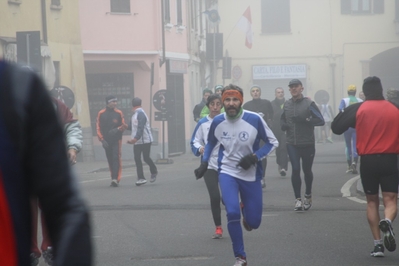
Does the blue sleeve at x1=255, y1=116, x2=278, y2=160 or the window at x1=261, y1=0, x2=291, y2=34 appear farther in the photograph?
the window at x1=261, y1=0, x2=291, y2=34

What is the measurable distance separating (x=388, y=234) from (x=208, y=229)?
3063mm

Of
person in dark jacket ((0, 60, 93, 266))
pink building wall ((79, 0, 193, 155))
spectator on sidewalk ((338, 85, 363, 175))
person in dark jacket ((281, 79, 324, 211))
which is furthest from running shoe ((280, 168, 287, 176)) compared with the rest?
person in dark jacket ((0, 60, 93, 266))

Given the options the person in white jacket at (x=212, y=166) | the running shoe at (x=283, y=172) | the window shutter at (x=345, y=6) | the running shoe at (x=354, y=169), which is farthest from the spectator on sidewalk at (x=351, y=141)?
the window shutter at (x=345, y=6)

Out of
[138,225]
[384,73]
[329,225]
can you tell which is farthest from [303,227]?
[384,73]

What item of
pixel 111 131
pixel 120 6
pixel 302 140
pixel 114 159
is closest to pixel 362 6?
pixel 120 6

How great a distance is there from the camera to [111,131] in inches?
704

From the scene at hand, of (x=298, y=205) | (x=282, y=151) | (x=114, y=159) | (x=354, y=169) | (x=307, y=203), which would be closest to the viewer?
(x=298, y=205)

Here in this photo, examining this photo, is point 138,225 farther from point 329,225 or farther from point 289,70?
point 289,70

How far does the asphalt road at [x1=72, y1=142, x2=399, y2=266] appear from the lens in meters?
8.52

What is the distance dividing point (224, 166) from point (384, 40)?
132ft

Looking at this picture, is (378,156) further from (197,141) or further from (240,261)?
(197,141)

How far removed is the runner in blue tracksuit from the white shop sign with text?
39.1 m

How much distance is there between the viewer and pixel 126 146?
30953mm

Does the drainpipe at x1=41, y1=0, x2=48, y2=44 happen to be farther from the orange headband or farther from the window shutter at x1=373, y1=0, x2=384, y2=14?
the window shutter at x1=373, y1=0, x2=384, y2=14
